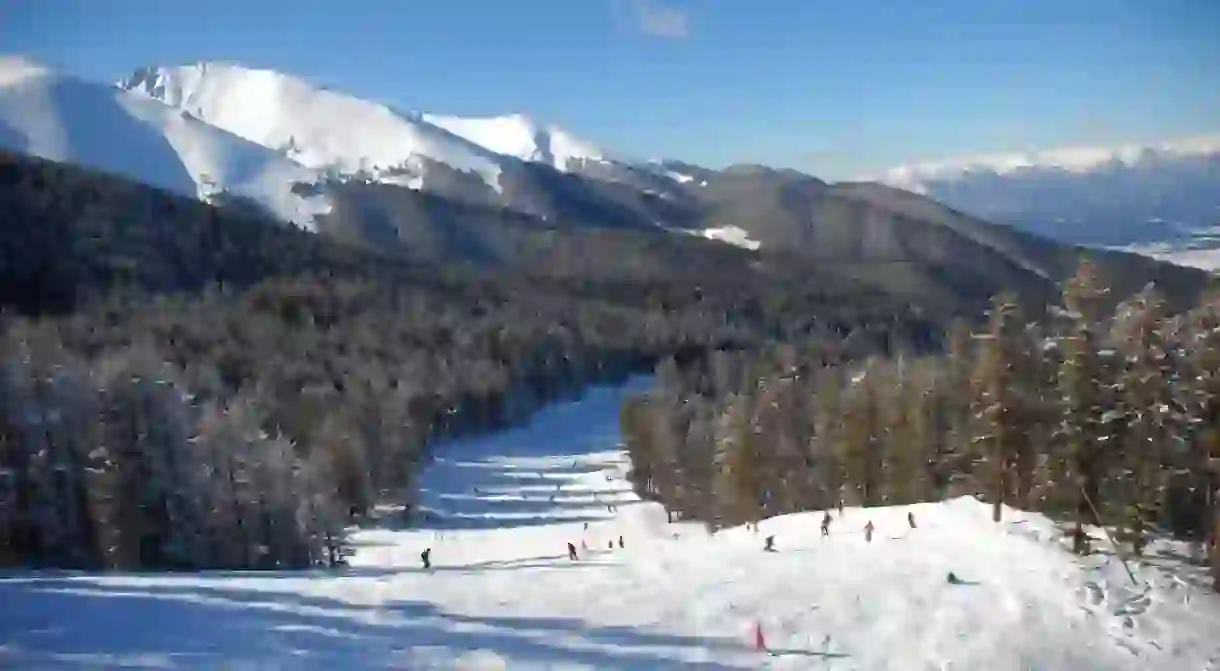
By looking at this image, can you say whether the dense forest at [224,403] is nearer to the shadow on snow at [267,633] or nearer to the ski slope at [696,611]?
the ski slope at [696,611]

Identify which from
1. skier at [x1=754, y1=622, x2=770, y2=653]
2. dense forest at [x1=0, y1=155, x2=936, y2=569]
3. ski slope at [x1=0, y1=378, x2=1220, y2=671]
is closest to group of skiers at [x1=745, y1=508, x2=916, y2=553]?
ski slope at [x1=0, y1=378, x2=1220, y2=671]

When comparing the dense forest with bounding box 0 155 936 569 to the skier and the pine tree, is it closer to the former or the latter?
the skier

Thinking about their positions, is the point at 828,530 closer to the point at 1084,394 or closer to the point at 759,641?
the point at 1084,394

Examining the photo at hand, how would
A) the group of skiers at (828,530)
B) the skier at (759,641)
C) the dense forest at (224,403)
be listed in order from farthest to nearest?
the dense forest at (224,403) → the group of skiers at (828,530) → the skier at (759,641)

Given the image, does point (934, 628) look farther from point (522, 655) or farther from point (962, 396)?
point (962, 396)

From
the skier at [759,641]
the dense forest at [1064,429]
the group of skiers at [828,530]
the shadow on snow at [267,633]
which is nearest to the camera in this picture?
the shadow on snow at [267,633]

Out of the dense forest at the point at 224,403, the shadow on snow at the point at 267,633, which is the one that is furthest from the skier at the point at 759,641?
the dense forest at the point at 224,403

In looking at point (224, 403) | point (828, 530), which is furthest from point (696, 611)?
point (224, 403)

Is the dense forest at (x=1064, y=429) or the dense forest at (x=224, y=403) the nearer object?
the dense forest at (x=1064, y=429)

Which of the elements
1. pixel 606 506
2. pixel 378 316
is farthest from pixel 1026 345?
pixel 378 316
